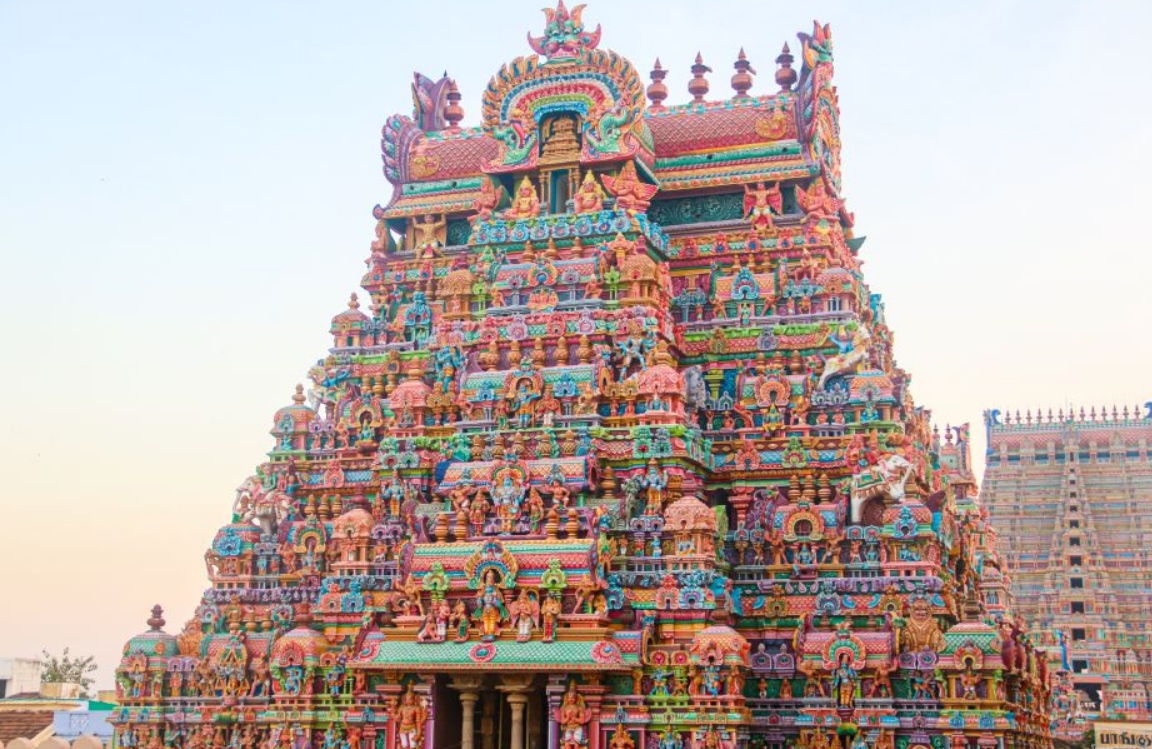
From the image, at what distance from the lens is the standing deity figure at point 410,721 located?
27297mm

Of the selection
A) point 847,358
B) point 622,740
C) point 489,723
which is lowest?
point 622,740

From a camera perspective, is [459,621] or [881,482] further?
[881,482]

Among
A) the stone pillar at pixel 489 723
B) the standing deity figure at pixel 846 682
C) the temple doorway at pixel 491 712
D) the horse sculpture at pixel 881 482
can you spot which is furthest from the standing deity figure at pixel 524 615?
the horse sculpture at pixel 881 482

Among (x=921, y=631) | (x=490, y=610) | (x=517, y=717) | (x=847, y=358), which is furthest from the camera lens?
(x=847, y=358)

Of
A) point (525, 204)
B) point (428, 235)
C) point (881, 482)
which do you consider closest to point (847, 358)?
point (881, 482)

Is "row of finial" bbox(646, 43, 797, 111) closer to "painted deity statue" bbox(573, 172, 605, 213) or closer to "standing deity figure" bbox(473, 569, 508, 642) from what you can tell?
"painted deity statue" bbox(573, 172, 605, 213)

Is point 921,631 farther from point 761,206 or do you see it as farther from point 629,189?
point 629,189

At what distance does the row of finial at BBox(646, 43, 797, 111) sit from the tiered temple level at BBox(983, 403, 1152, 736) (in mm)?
35638

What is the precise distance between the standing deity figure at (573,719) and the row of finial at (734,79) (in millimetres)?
15235

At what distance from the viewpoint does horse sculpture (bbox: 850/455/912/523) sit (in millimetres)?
27766

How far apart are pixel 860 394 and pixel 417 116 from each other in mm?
14196

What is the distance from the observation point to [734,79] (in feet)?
117

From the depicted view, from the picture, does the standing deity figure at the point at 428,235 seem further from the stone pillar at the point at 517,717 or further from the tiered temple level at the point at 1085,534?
the tiered temple level at the point at 1085,534

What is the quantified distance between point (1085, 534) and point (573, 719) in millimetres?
52092
